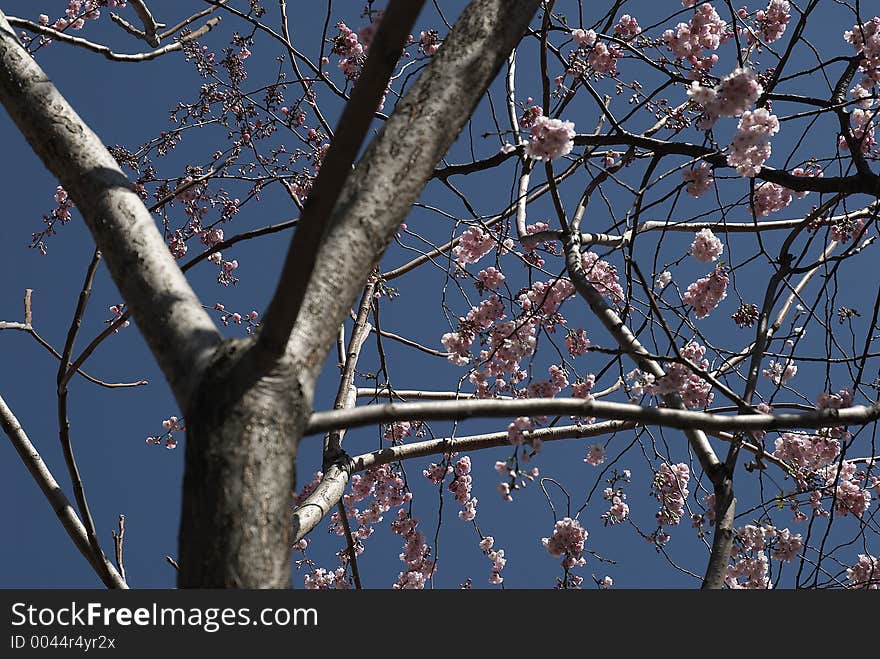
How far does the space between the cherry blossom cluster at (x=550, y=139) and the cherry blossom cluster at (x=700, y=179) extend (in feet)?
2.10

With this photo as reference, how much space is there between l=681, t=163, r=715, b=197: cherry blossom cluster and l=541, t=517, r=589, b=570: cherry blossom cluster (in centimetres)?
154

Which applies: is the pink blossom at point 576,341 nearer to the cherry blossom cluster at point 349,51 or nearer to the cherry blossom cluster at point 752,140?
the cherry blossom cluster at point 752,140

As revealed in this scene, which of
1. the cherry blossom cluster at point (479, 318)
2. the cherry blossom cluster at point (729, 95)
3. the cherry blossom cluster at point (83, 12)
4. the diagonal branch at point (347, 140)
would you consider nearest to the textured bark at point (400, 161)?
the diagonal branch at point (347, 140)

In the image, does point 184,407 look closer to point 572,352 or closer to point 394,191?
point 394,191

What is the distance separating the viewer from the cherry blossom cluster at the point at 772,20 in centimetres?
419

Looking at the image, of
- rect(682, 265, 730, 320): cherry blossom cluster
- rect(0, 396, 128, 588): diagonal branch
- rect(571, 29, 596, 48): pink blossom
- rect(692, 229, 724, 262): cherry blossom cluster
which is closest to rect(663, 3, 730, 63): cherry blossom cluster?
rect(571, 29, 596, 48): pink blossom

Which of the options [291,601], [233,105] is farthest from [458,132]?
[233,105]

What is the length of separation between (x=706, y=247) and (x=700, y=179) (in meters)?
0.44

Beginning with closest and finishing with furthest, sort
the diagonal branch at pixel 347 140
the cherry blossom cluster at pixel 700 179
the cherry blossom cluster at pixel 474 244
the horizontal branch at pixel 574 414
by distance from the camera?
the diagonal branch at pixel 347 140
the horizontal branch at pixel 574 414
the cherry blossom cluster at pixel 700 179
the cherry blossom cluster at pixel 474 244

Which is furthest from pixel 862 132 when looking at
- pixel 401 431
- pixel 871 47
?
pixel 401 431

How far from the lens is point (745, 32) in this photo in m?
4.18

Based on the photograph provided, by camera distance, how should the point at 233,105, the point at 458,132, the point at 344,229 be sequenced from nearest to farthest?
the point at 344,229 < the point at 458,132 < the point at 233,105

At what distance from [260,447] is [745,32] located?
3953 mm

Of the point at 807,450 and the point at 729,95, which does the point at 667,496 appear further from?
the point at 729,95
